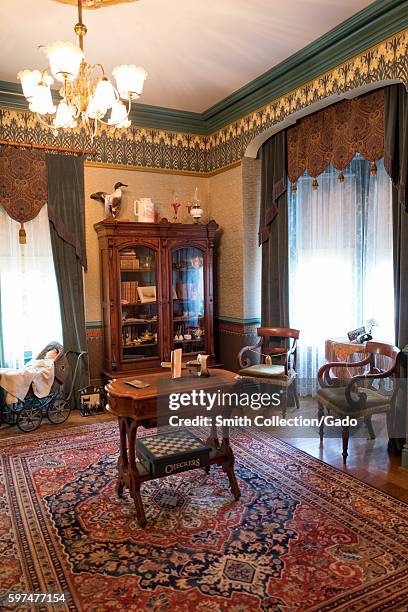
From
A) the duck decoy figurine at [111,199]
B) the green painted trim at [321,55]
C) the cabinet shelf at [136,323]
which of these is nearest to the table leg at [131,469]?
the cabinet shelf at [136,323]

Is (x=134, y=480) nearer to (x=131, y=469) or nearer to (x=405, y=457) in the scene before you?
(x=131, y=469)

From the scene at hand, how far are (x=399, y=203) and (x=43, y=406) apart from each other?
3.70m

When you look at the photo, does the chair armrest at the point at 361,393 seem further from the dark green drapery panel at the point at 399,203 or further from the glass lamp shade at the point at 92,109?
the glass lamp shade at the point at 92,109

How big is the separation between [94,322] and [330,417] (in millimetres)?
2751

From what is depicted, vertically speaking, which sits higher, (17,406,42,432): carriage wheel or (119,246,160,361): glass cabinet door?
(119,246,160,361): glass cabinet door

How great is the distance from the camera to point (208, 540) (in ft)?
8.73

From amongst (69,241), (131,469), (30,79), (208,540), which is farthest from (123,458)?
(69,241)

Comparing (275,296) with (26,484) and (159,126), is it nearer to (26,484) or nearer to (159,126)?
(159,126)

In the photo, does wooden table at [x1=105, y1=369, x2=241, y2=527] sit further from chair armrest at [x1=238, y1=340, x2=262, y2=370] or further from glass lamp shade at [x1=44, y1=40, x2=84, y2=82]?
glass lamp shade at [x1=44, y1=40, x2=84, y2=82]

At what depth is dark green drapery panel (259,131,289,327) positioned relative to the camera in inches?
201

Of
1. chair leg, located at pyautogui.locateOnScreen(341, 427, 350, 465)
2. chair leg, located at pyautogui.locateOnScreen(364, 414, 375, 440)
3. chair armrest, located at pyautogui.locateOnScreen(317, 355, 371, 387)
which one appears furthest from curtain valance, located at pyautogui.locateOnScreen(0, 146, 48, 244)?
chair leg, located at pyautogui.locateOnScreen(364, 414, 375, 440)

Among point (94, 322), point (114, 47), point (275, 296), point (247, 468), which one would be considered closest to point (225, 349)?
point (275, 296)

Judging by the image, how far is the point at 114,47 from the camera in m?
4.12

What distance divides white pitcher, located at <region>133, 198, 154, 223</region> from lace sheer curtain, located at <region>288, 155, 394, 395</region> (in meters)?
1.55
